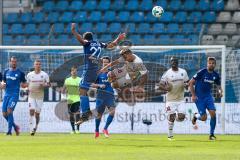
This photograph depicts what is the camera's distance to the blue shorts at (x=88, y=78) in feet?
59.1

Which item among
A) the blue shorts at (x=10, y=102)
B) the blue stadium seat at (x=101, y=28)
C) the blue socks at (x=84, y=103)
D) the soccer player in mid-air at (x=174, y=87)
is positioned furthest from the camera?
the blue stadium seat at (x=101, y=28)

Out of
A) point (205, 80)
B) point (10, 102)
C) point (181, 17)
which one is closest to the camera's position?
point (205, 80)

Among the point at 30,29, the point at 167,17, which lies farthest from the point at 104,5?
the point at 30,29

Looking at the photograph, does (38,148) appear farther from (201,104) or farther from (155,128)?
(155,128)

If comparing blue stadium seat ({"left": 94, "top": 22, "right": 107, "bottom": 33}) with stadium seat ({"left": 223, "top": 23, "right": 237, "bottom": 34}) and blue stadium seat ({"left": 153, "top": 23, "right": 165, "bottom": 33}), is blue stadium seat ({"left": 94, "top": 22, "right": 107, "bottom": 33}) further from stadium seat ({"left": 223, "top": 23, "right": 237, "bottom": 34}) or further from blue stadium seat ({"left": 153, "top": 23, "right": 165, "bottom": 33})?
stadium seat ({"left": 223, "top": 23, "right": 237, "bottom": 34})

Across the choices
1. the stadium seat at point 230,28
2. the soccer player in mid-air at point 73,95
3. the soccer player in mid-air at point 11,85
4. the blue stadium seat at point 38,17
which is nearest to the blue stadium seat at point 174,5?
the stadium seat at point 230,28

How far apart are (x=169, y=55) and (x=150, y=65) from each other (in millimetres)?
745

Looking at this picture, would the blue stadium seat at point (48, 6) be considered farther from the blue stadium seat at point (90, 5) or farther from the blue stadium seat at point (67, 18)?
the blue stadium seat at point (90, 5)

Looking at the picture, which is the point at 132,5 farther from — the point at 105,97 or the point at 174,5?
the point at 105,97

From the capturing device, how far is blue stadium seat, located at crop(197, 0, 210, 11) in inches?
A: 1255

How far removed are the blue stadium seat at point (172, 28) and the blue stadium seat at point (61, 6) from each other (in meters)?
5.04

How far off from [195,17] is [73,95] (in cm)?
973

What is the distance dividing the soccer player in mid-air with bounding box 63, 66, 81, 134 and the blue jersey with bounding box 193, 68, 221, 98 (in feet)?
15.4

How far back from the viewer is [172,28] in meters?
30.7
